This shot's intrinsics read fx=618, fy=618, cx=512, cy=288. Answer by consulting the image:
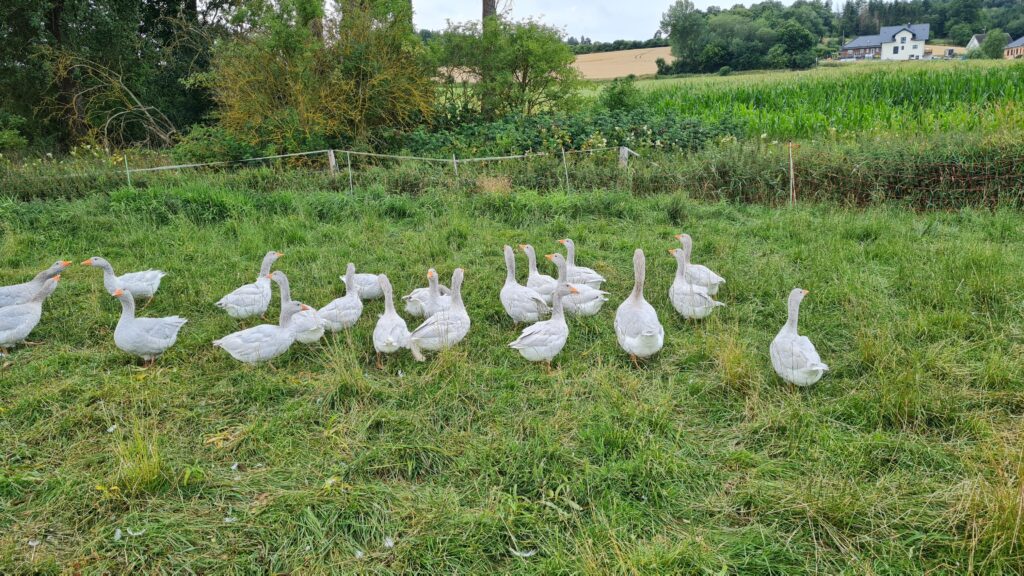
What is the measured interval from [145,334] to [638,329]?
394cm

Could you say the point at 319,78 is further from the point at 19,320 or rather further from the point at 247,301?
the point at 19,320

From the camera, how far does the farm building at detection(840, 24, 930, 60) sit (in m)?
74.4

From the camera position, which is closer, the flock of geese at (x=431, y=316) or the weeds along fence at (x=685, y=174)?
the flock of geese at (x=431, y=316)

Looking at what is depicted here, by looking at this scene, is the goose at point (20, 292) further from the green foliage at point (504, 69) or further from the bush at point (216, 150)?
the green foliage at point (504, 69)

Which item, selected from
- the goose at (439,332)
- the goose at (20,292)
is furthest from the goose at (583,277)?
the goose at (20,292)

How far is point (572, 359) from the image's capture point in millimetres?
5059

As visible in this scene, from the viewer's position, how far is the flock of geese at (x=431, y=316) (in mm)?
4785

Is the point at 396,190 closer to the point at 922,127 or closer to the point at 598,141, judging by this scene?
the point at 598,141

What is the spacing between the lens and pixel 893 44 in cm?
7500

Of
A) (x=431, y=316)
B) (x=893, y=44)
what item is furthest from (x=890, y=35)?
(x=431, y=316)

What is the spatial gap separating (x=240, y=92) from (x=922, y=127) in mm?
14028

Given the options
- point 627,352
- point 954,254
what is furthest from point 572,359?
point 954,254

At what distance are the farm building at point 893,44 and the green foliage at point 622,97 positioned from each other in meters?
73.0

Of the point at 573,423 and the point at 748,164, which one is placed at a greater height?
the point at 748,164
